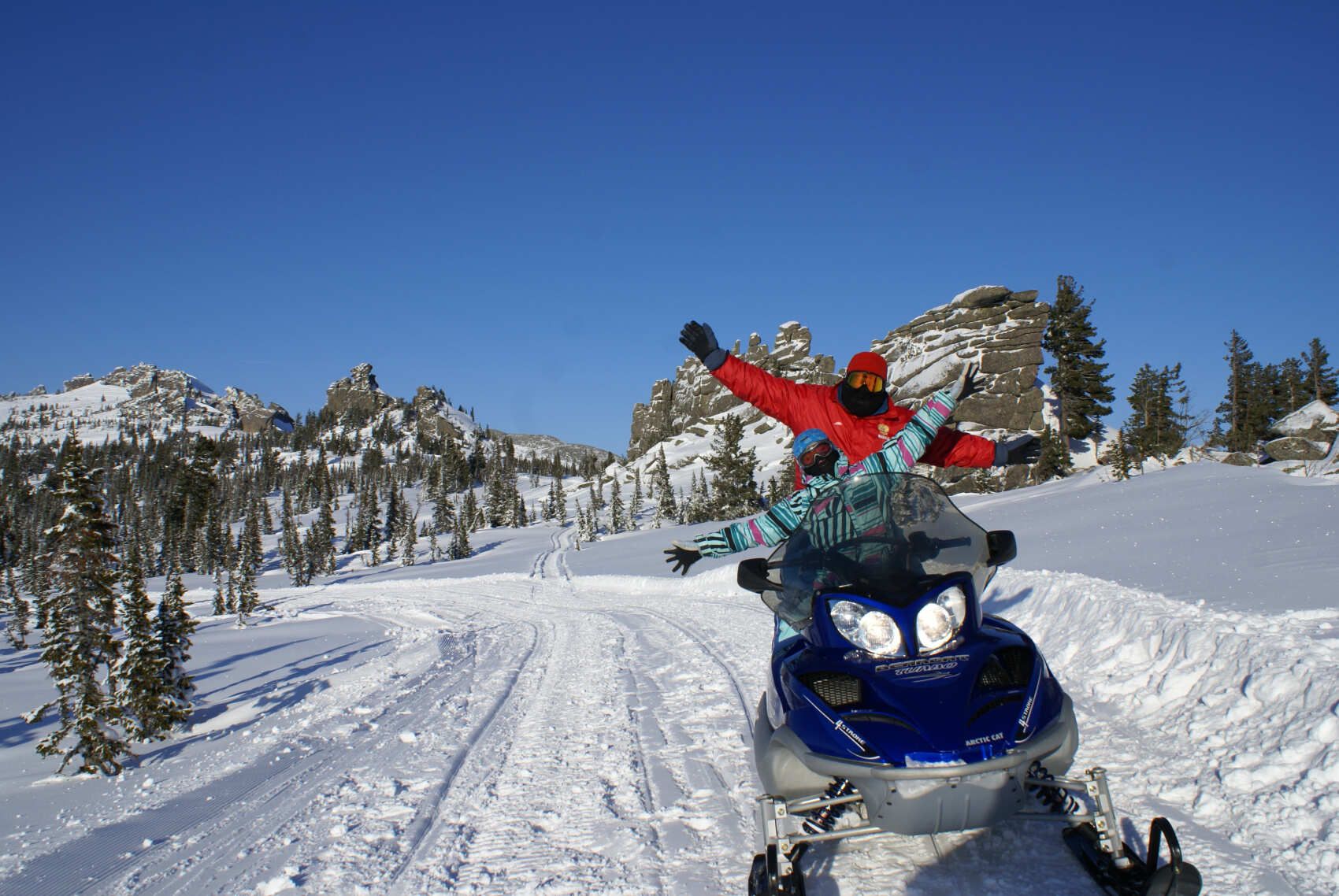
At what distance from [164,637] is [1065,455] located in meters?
42.3

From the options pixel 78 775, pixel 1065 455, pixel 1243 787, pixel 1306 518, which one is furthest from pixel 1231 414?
pixel 78 775

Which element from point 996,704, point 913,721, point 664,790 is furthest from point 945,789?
point 664,790

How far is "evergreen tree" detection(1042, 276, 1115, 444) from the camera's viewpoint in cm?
4375

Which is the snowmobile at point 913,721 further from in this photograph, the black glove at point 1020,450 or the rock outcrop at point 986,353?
the rock outcrop at point 986,353

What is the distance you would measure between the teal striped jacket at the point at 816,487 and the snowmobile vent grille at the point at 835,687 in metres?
0.89

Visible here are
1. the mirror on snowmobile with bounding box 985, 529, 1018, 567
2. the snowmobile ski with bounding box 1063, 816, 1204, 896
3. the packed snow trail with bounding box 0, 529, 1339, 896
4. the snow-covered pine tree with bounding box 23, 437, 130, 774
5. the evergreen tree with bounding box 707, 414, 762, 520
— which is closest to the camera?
the snowmobile ski with bounding box 1063, 816, 1204, 896

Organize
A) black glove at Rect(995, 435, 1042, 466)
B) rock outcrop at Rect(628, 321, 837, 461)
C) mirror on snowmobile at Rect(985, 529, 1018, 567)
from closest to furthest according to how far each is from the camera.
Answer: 1. mirror on snowmobile at Rect(985, 529, 1018, 567)
2. black glove at Rect(995, 435, 1042, 466)
3. rock outcrop at Rect(628, 321, 837, 461)

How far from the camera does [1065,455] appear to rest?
40.5 meters

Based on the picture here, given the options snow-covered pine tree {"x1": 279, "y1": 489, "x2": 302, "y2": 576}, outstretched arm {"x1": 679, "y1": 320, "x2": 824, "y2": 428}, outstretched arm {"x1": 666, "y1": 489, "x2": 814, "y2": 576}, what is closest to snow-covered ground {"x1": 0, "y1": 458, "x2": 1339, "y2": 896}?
outstretched arm {"x1": 666, "y1": 489, "x2": 814, "y2": 576}

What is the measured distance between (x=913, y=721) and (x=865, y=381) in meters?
2.77

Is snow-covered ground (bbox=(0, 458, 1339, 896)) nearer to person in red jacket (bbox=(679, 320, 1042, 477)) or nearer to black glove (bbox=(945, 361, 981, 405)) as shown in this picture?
person in red jacket (bbox=(679, 320, 1042, 477))

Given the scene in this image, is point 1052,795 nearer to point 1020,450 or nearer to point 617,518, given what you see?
point 1020,450

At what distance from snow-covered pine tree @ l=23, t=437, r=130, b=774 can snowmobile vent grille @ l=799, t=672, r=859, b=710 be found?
289 inches

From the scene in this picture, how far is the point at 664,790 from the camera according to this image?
14.1ft
